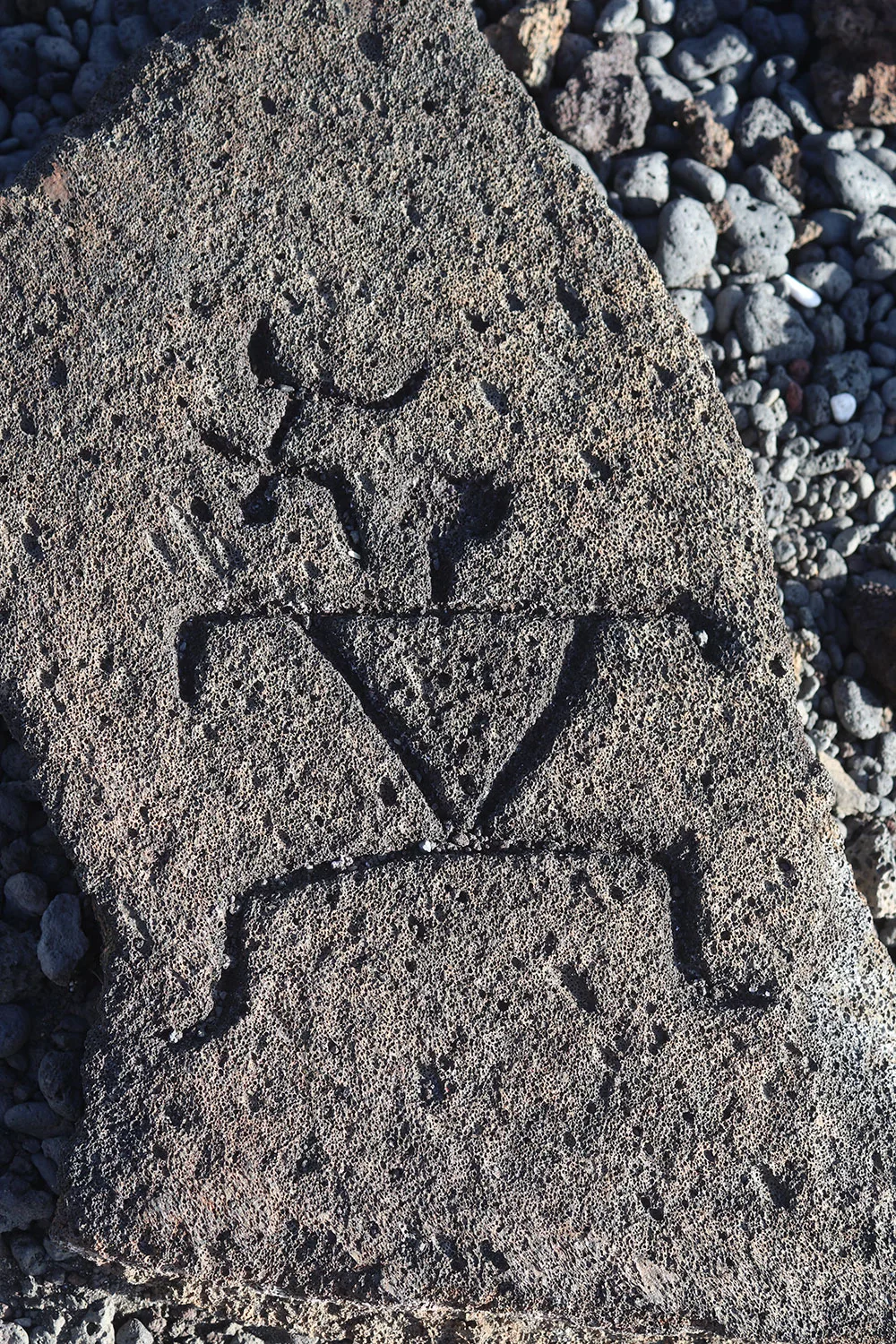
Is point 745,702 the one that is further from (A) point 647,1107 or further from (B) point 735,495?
(A) point 647,1107

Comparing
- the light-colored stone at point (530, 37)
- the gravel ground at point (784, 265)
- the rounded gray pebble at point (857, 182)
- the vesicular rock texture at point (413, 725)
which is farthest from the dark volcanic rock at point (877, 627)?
the light-colored stone at point (530, 37)

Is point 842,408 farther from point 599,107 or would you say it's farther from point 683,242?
point 599,107

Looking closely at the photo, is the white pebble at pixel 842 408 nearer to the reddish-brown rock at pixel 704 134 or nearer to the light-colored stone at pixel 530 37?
the reddish-brown rock at pixel 704 134

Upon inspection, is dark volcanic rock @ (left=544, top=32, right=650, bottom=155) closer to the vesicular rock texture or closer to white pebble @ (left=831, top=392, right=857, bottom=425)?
the vesicular rock texture

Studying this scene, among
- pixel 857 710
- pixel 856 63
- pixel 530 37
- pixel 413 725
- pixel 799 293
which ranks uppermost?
pixel 530 37

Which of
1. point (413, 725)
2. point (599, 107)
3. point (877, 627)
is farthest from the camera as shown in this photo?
point (599, 107)

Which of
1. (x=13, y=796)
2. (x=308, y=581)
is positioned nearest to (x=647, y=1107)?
(x=308, y=581)

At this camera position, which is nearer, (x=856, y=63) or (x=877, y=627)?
(x=877, y=627)

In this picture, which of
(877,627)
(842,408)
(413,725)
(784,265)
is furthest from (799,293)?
(413,725)
